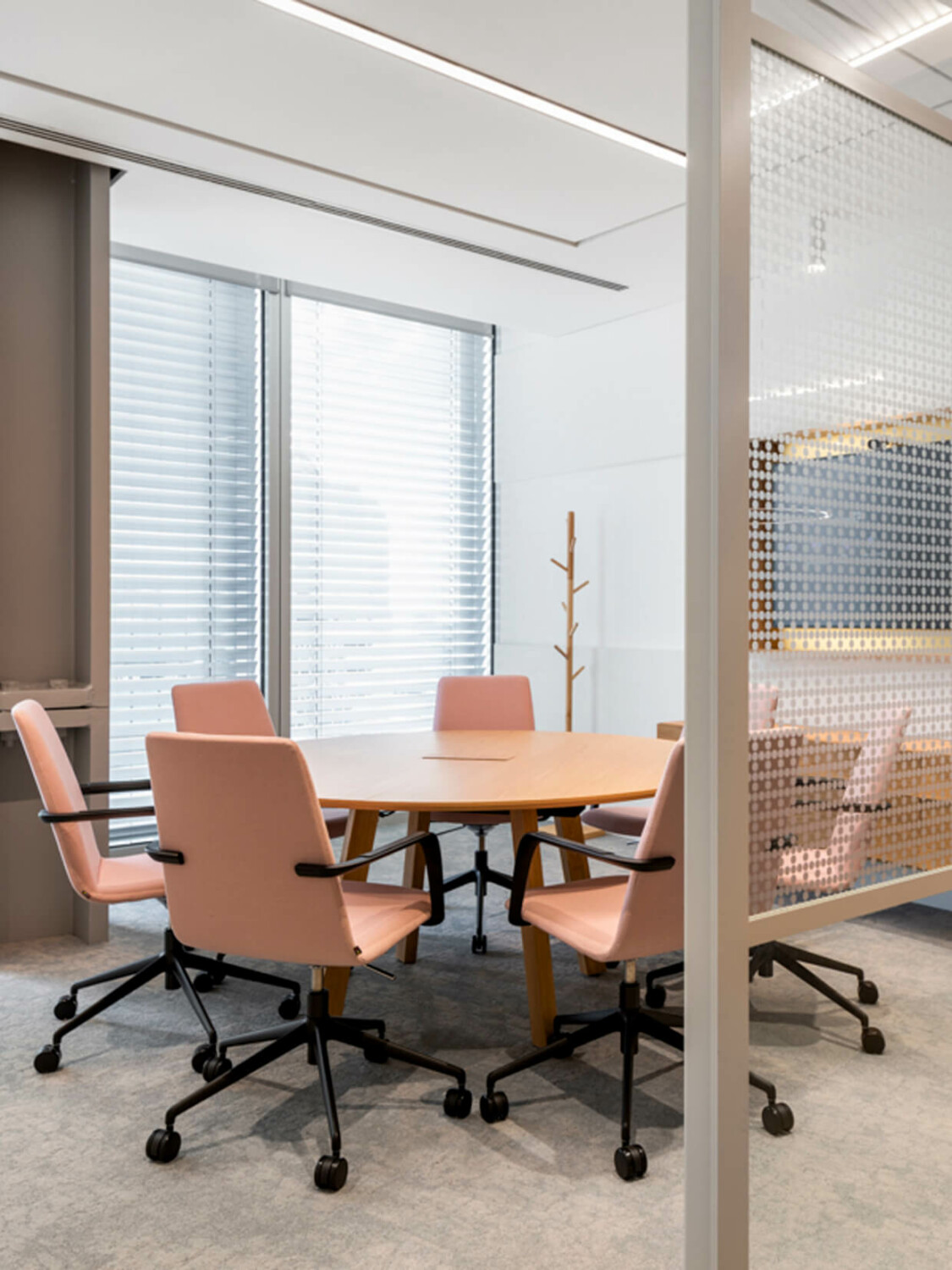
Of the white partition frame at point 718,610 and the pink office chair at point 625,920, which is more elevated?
the white partition frame at point 718,610

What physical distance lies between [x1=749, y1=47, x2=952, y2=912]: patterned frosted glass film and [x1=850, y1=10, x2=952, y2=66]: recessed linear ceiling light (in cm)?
Result: 7

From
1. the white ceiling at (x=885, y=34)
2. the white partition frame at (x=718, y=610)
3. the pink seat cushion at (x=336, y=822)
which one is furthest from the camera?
the pink seat cushion at (x=336, y=822)

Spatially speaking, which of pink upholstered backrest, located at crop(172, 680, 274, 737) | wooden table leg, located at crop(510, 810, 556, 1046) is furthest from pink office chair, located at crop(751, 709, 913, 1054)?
pink upholstered backrest, located at crop(172, 680, 274, 737)

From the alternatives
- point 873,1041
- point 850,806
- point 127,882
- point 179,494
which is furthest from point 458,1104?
point 179,494

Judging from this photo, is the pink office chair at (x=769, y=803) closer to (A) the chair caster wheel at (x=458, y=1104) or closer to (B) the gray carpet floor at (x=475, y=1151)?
(B) the gray carpet floor at (x=475, y=1151)

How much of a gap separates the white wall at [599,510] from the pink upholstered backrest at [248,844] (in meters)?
3.86

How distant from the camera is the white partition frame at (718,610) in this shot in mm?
1439

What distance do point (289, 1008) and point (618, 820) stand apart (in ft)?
4.59

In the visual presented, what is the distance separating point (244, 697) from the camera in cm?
438

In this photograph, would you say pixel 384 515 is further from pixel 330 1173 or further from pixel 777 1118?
pixel 777 1118

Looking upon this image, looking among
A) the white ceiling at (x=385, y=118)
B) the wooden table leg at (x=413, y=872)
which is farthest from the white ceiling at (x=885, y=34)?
the wooden table leg at (x=413, y=872)

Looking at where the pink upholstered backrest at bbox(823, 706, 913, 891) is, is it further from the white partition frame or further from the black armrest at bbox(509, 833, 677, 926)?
the black armrest at bbox(509, 833, 677, 926)

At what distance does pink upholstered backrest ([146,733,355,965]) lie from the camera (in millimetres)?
2309

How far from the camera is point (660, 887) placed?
2.46 meters
